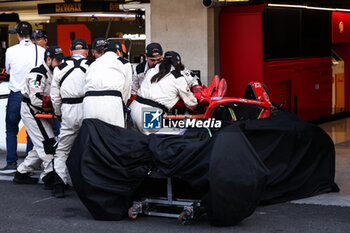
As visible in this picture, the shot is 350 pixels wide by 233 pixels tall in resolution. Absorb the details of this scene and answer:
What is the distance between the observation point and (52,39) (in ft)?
67.9

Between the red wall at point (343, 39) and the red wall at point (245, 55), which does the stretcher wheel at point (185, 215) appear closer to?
the red wall at point (245, 55)

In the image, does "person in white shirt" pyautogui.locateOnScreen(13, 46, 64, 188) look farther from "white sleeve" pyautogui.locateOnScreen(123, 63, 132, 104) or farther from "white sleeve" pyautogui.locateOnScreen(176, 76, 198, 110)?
"white sleeve" pyautogui.locateOnScreen(176, 76, 198, 110)

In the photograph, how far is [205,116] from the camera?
A: 8.34 m

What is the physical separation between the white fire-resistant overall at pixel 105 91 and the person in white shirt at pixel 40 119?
107cm

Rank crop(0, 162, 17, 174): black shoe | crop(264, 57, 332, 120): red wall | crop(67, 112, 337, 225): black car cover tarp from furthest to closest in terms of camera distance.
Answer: crop(264, 57, 332, 120): red wall → crop(0, 162, 17, 174): black shoe → crop(67, 112, 337, 225): black car cover tarp

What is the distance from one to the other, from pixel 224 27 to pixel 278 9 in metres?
1.30

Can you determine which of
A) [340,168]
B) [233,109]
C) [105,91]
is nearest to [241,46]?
[340,168]

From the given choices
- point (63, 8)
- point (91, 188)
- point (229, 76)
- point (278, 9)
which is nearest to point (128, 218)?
point (91, 188)

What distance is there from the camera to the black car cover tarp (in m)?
6.12

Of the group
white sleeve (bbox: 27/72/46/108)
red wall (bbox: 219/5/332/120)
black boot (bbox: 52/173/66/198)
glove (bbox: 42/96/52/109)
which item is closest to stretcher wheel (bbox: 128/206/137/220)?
black boot (bbox: 52/173/66/198)

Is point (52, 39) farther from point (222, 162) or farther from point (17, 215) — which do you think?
point (222, 162)

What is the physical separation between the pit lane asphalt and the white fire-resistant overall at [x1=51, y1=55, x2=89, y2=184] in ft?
2.23

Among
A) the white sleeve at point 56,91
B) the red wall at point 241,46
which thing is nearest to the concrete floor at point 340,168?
the red wall at point 241,46

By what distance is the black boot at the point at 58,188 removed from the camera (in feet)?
26.2
